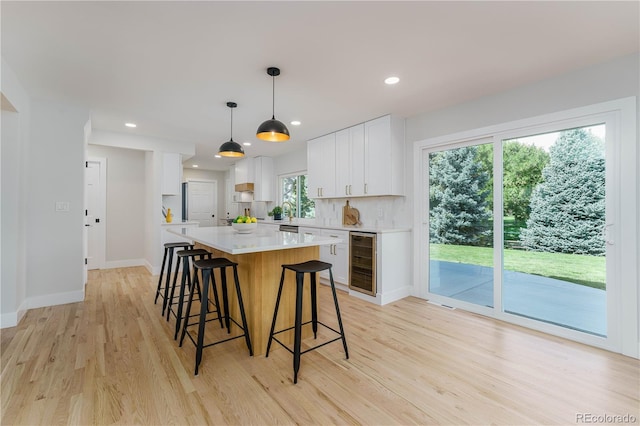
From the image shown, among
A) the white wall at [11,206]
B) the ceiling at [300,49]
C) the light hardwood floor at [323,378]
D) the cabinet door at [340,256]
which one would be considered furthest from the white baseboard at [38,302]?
the cabinet door at [340,256]

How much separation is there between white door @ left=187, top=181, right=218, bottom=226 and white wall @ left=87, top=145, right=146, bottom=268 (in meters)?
2.22

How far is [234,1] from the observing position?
1.82 metres

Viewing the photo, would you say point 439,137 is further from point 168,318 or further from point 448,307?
point 168,318

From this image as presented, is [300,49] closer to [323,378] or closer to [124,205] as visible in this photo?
[323,378]

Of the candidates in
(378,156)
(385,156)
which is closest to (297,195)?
(378,156)

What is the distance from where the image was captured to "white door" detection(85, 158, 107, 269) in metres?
5.62

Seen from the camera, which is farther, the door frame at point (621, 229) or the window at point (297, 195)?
the window at point (297, 195)

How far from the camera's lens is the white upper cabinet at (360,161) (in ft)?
13.2

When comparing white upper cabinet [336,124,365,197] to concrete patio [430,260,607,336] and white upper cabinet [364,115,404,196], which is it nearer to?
white upper cabinet [364,115,404,196]

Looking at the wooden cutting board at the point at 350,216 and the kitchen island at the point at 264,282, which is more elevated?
the wooden cutting board at the point at 350,216

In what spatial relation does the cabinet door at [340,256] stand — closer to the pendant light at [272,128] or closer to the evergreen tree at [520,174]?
the pendant light at [272,128]

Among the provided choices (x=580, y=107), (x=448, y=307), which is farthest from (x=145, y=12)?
(x=448, y=307)

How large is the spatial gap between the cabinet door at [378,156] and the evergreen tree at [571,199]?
1687 mm

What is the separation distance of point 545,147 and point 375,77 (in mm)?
1846
